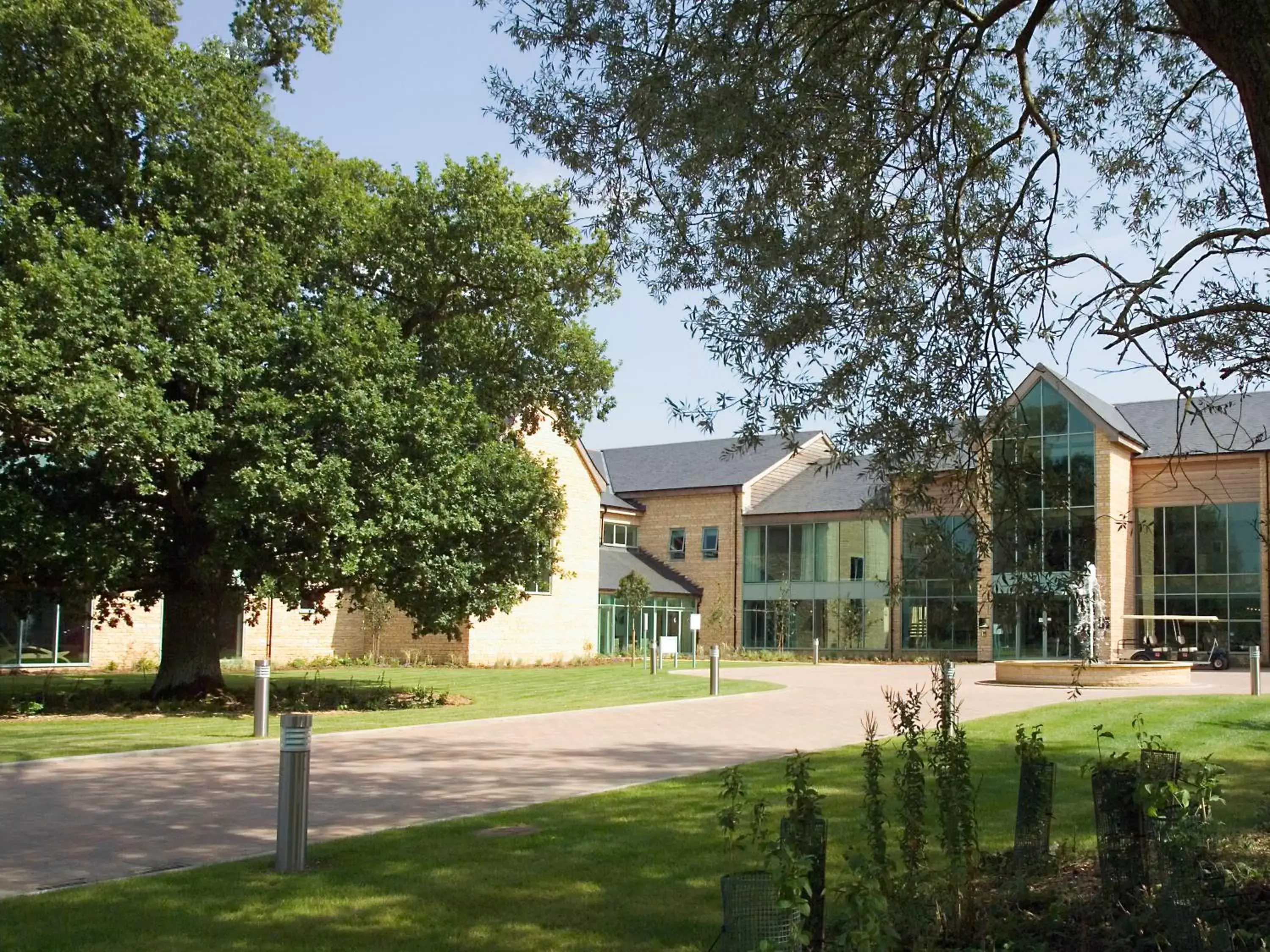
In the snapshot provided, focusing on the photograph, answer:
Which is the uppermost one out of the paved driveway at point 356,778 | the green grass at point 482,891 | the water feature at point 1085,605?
the water feature at point 1085,605

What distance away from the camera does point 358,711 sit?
20.0 metres

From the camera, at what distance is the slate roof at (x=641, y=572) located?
1902 inches

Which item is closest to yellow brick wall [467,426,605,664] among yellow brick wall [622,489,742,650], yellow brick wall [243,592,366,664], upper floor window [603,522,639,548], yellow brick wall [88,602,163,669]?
yellow brick wall [243,592,366,664]

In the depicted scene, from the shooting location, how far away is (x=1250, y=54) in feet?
19.1

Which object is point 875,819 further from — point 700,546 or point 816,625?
point 700,546

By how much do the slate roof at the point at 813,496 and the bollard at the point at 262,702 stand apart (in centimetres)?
3330

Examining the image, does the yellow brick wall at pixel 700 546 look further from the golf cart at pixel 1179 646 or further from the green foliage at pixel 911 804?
the green foliage at pixel 911 804

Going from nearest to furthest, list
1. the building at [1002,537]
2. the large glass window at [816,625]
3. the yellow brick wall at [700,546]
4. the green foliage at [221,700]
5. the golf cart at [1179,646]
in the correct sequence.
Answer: the building at [1002,537] < the green foliage at [221,700] < the golf cart at [1179,646] < the large glass window at [816,625] < the yellow brick wall at [700,546]

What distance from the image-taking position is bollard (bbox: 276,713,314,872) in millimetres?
7551

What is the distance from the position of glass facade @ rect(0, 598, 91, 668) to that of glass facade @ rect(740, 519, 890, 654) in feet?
93.3

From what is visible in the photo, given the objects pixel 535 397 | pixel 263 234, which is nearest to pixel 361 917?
pixel 263 234

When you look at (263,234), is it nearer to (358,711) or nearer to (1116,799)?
(358,711)

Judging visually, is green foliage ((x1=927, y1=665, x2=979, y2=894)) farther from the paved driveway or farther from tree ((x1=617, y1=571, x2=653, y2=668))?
tree ((x1=617, y1=571, x2=653, y2=668))

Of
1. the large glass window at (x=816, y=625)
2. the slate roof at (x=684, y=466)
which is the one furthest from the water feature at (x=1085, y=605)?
the slate roof at (x=684, y=466)
